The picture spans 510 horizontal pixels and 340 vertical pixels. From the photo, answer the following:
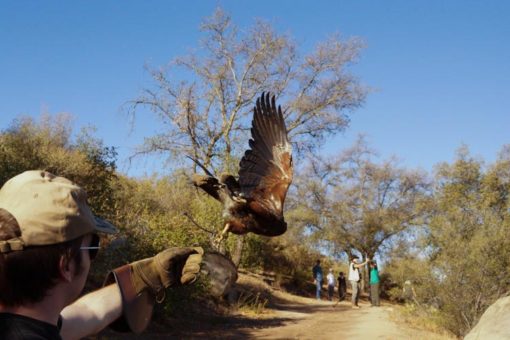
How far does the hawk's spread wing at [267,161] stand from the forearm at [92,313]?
342 cm

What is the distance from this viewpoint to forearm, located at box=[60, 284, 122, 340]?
7.23ft

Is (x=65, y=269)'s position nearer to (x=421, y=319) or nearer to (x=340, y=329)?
(x=340, y=329)

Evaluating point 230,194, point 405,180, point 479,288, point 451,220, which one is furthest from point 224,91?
point 405,180

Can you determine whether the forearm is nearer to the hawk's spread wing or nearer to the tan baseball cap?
the tan baseball cap

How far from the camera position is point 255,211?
5.79 meters

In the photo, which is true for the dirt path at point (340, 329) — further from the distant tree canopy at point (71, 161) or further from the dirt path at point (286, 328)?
the distant tree canopy at point (71, 161)

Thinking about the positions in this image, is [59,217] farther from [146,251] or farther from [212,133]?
[212,133]

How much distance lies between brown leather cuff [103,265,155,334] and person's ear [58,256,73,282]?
93cm

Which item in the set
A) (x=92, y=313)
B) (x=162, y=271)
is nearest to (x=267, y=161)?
(x=162, y=271)

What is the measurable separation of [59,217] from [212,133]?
18312 millimetres

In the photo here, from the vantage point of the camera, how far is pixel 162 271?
102 inches

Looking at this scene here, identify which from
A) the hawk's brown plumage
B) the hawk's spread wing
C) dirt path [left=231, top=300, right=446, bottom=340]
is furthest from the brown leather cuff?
dirt path [left=231, top=300, right=446, bottom=340]

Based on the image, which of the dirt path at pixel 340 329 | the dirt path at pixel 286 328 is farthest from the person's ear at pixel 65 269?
the dirt path at pixel 340 329

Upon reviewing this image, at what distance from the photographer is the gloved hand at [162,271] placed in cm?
256
